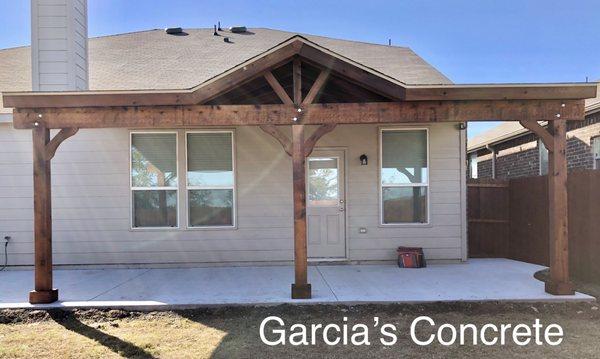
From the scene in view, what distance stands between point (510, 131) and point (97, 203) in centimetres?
1015

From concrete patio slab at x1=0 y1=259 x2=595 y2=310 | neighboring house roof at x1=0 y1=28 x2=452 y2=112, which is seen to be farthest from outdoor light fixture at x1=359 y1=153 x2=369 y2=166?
concrete patio slab at x1=0 y1=259 x2=595 y2=310

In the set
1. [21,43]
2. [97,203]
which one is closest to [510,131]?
[97,203]

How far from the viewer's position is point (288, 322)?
443 cm

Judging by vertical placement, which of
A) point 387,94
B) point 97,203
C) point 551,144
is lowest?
point 97,203

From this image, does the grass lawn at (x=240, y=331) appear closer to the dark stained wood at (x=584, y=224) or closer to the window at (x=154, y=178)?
the dark stained wood at (x=584, y=224)

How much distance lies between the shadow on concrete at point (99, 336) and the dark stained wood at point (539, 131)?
5.09 metres

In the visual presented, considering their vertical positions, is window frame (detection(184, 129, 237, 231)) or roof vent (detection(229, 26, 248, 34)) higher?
roof vent (detection(229, 26, 248, 34))

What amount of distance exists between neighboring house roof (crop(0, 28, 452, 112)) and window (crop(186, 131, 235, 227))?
1140mm

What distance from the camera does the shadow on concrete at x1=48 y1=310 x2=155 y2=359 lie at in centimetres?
372

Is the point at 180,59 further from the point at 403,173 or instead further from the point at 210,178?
the point at 403,173

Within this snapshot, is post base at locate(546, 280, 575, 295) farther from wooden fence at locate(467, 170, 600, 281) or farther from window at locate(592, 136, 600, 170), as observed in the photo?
window at locate(592, 136, 600, 170)

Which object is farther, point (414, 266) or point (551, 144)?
point (414, 266)

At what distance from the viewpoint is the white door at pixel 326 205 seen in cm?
735

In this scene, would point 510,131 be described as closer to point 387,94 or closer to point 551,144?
point 551,144
